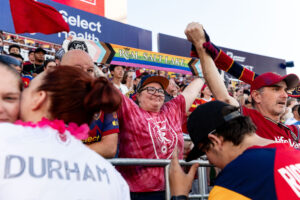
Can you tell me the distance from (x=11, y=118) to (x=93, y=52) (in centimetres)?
370

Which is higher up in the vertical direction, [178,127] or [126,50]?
[126,50]

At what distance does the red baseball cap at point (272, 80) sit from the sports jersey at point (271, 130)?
33 centimetres

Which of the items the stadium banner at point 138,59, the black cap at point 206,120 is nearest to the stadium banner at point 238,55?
the stadium banner at point 138,59

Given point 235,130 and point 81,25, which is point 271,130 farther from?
point 81,25

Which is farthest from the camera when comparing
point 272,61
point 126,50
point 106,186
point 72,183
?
point 272,61

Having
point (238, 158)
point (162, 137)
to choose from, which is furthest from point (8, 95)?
point (162, 137)

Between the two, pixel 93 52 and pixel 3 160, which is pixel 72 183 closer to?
pixel 3 160

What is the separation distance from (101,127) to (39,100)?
1.23 meters

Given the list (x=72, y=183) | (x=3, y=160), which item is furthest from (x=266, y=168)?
(x=3, y=160)

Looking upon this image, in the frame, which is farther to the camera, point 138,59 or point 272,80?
point 138,59

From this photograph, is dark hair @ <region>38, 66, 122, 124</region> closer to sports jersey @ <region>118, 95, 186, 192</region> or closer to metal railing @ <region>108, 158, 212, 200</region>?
metal railing @ <region>108, 158, 212, 200</region>

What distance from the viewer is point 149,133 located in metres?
2.92

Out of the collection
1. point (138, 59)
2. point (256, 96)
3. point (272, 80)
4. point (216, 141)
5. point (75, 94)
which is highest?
point (138, 59)

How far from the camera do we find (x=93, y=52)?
5184 mm
